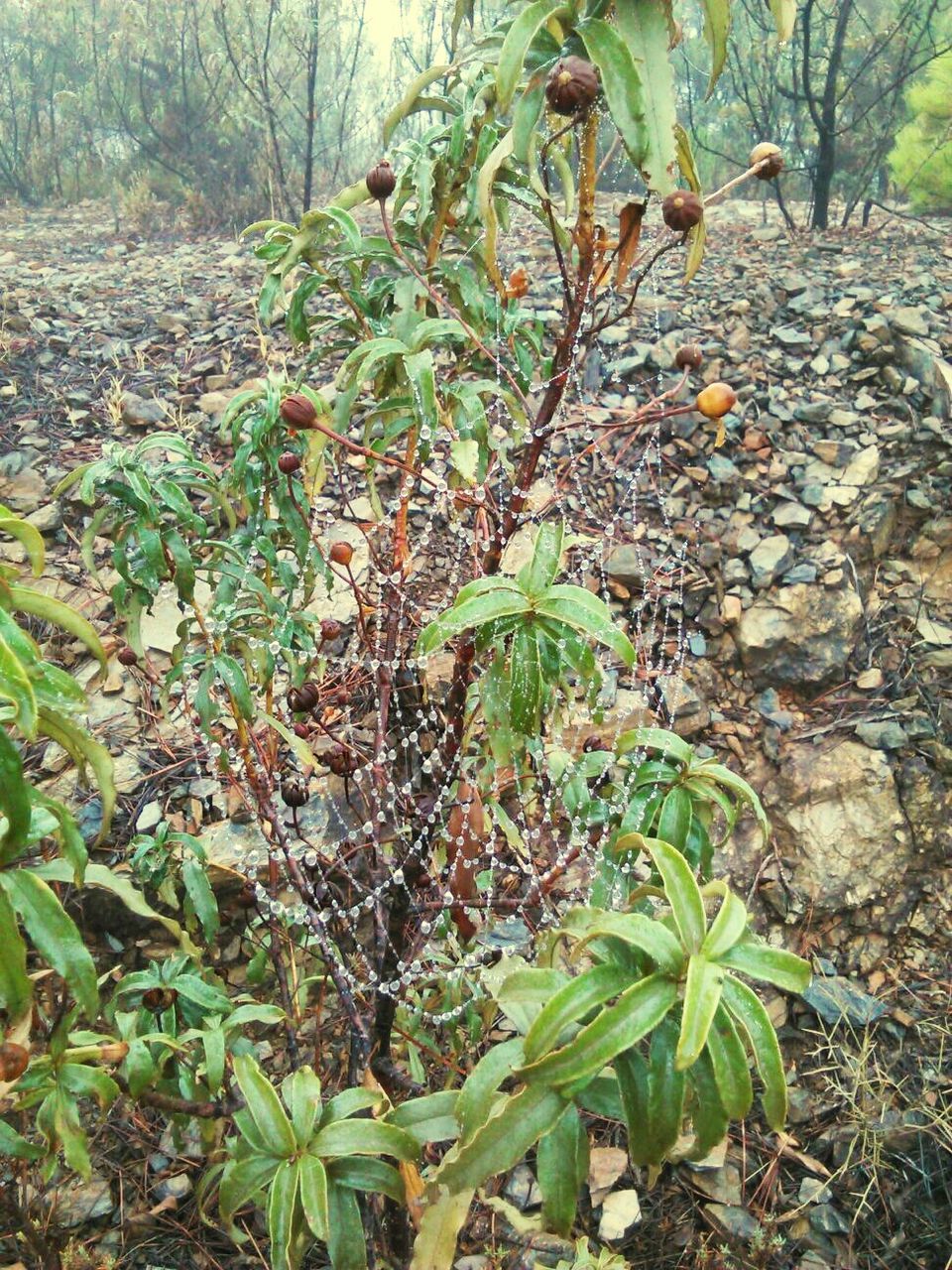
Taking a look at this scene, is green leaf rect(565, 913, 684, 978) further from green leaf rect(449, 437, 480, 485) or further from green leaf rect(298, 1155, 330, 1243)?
green leaf rect(449, 437, 480, 485)

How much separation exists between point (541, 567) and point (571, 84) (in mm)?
403

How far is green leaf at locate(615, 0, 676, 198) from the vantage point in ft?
2.54

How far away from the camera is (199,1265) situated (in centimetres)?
139

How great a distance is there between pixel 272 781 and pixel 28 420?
1783mm

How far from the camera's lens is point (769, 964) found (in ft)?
2.39

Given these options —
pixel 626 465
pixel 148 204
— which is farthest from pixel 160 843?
pixel 148 204

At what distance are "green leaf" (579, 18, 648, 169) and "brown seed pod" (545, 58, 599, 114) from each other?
0.01 metres

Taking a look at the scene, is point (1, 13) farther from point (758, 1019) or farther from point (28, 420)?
point (758, 1019)

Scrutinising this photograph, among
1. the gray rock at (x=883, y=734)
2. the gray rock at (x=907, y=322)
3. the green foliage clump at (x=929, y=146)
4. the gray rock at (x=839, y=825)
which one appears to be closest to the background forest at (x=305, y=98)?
the green foliage clump at (x=929, y=146)

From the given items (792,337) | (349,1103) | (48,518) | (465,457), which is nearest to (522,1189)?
(349,1103)

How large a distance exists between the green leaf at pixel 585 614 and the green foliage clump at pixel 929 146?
14.1 ft

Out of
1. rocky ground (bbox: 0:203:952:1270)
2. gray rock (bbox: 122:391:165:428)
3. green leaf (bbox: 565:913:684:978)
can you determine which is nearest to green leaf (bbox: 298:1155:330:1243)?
green leaf (bbox: 565:913:684:978)

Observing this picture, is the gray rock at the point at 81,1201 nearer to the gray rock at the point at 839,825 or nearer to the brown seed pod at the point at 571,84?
the gray rock at the point at 839,825

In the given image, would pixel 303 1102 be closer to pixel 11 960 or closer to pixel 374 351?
pixel 11 960
